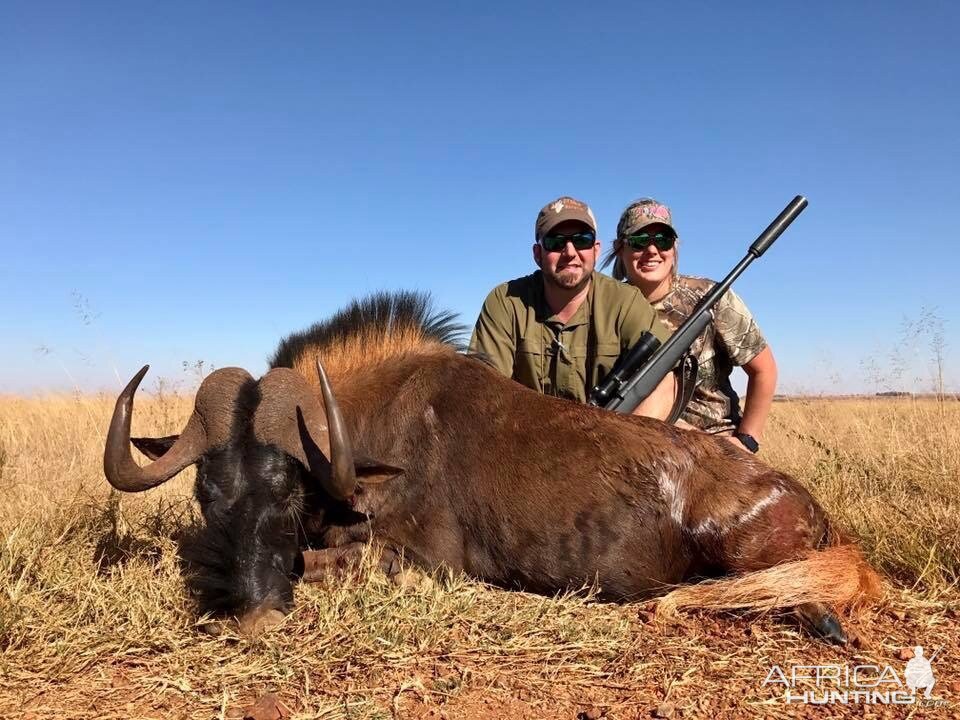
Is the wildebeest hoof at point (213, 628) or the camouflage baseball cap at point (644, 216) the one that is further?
the camouflage baseball cap at point (644, 216)

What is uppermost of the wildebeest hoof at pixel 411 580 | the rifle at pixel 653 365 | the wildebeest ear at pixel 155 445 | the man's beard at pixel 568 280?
the man's beard at pixel 568 280

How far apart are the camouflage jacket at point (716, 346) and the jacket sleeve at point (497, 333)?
4.88 feet

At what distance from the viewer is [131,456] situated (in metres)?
3.09

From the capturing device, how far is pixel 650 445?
3484 mm

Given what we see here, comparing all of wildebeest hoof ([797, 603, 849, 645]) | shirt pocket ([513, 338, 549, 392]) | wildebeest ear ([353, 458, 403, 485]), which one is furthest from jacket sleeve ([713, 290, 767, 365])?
wildebeest ear ([353, 458, 403, 485])

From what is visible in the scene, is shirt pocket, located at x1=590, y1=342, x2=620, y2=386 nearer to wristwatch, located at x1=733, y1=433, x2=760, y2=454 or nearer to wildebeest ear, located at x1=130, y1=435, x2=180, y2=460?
wristwatch, located at x1=733, y1=433, x2=760, y2=454

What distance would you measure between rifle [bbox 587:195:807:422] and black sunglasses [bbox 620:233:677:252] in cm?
57

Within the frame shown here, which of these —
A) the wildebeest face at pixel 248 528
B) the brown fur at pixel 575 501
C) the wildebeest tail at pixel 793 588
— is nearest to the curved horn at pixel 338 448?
the wildebeest face at pixel 248 528

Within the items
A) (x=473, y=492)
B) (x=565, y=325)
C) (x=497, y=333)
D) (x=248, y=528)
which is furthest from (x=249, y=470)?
(x=565, y=325)

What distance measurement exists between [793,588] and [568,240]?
2620 mm

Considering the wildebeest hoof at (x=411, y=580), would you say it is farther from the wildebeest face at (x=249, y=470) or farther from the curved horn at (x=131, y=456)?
the curved horn at (x=131, y=456)

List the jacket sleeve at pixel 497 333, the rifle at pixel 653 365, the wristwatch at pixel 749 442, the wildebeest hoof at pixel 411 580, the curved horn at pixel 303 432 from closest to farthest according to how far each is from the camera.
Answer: the curved horn at pixel 303 432 → the wildebeest hoof at pixel 411 580 → the rifle at pixel 653 365 → the jacket sleeve at pixel 497 333 → the wristwatch at pixel 749 442

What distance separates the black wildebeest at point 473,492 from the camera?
119 inches

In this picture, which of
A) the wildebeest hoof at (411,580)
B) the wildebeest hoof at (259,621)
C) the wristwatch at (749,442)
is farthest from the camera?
the wristwatch at (749,442)
